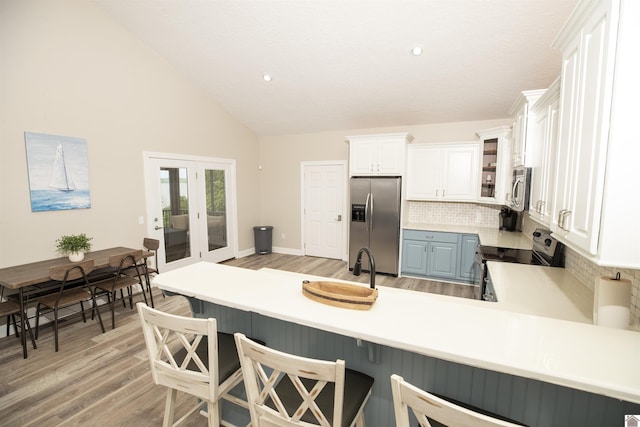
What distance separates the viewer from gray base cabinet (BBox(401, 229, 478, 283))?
4485mm

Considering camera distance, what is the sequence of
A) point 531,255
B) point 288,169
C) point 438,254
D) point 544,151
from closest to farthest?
point 544,151, point 531,255, point 438,254, point 288,169

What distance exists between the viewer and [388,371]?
1.39 metres

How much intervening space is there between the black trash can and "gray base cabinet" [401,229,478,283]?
118 inches

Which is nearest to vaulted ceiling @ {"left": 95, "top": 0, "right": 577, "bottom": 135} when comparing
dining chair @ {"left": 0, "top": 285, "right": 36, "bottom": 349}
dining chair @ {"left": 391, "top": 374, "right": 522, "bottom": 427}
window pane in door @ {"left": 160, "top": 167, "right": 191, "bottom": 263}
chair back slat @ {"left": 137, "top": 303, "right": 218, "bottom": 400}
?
window pane in door @ {"left": 160, "top": 167, "right": 191, "bottom": 263}

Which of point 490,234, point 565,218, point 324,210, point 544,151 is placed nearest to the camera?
point 565,218

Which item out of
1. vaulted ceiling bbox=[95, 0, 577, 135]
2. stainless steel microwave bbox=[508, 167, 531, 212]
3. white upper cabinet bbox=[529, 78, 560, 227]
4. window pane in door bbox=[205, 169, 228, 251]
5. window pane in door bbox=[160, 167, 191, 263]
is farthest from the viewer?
window pane in door bbox=[205, 169, 228, 251]

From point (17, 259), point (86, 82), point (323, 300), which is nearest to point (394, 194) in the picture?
point (323, 300)

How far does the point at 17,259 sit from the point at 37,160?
1065 mm

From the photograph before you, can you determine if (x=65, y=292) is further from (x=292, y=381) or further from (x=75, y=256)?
(x=292, y=381)

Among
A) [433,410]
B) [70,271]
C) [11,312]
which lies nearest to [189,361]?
[433,410]

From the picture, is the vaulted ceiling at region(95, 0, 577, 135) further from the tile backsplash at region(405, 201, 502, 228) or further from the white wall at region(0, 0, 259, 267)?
the tile backsplash at region(405, 201, 502, 228)

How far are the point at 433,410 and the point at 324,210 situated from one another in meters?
5.41

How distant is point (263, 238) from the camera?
21.2 feet

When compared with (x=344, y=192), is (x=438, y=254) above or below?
below
